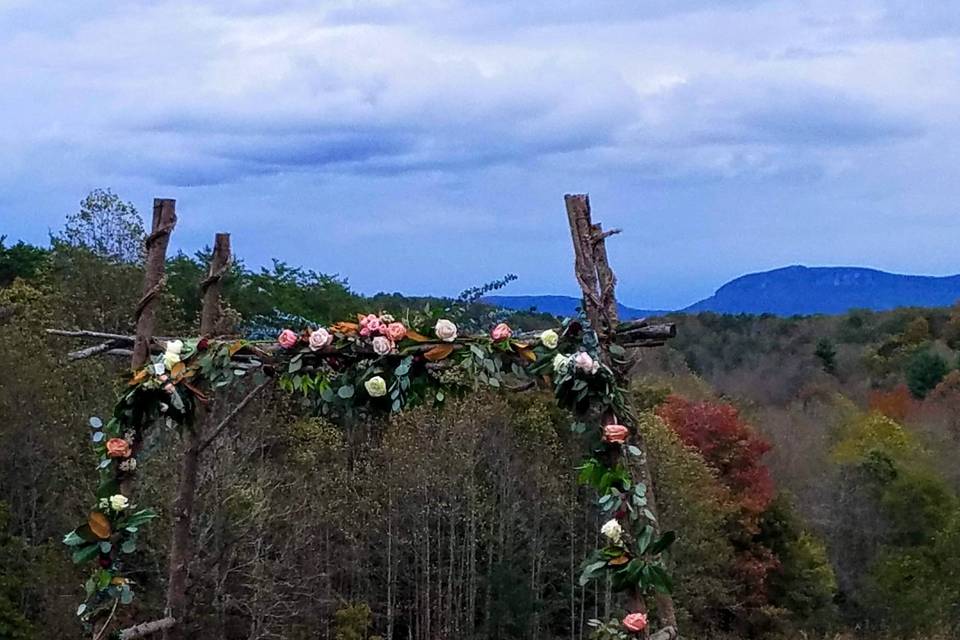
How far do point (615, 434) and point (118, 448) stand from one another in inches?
74.1

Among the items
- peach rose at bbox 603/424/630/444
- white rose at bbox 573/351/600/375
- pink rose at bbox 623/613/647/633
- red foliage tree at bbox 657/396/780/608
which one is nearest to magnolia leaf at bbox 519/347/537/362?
white rose at bbox 573/351/600/375

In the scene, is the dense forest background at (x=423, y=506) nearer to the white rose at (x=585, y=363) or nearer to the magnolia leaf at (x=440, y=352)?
the magnolia leaf at (x=440, y=352)

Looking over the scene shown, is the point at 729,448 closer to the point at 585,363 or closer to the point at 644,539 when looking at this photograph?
the point at 644,539

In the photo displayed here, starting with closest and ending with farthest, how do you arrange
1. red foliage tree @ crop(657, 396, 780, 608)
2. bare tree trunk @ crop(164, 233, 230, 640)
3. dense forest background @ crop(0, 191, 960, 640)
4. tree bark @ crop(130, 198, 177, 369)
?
tree bark @ crop(130, 198, 177, 369) → bare tree trunk @ crop(164, 233, 230, 640) → dense forest background @ crop(0, 191, 960, 640) → red foliage tree @ crop(657, 396, 780, 608)

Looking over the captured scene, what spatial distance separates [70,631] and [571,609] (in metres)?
6.77

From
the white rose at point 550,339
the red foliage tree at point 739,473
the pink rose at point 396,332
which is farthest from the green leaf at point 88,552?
the red foliage tree at point 739,473

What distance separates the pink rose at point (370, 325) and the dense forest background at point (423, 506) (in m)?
2.38

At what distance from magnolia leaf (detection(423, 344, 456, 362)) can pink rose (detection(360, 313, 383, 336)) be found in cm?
21

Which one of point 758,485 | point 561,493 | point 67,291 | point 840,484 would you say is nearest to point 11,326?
point 67,291

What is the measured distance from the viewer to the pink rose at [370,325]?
4.45 metres

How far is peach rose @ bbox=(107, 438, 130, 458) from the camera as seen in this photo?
4.55 metres

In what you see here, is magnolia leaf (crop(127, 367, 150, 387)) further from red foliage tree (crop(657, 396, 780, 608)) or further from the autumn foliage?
the autumn foliage

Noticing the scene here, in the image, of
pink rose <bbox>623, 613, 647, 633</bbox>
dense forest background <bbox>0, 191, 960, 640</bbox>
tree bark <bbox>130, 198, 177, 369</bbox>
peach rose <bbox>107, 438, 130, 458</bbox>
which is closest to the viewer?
pink rose <bbox>623, 613, 647, 633</bbox>

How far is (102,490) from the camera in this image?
4.57 metres
